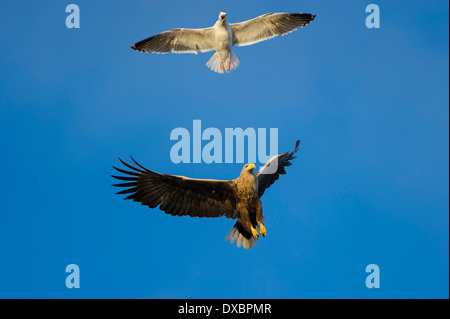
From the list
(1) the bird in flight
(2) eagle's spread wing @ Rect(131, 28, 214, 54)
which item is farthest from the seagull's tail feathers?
(1) the bird in flight

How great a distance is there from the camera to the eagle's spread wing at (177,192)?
41.9 ft

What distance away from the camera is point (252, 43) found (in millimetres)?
16312

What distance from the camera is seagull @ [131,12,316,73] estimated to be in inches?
637

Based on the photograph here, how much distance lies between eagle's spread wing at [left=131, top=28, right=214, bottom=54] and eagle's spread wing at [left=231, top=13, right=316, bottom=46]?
78 cm

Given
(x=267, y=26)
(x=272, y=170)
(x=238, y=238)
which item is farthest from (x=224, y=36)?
(x=238, y=238)

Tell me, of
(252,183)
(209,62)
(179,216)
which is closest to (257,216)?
(252,183)

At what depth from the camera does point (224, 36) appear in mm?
16141

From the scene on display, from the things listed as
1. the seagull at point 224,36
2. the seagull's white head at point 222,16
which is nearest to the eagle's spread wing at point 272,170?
the seagull at point 224,36

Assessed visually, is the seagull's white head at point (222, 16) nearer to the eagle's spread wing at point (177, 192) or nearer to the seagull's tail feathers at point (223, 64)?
the seagull's tail feathers at point (223, 64)

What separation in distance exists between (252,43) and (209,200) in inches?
200

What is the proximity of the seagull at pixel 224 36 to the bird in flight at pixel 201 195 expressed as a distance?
4483 mm

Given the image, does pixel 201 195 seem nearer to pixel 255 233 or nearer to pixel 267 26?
pixel 255 233

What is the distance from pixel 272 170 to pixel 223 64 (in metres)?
3.90
